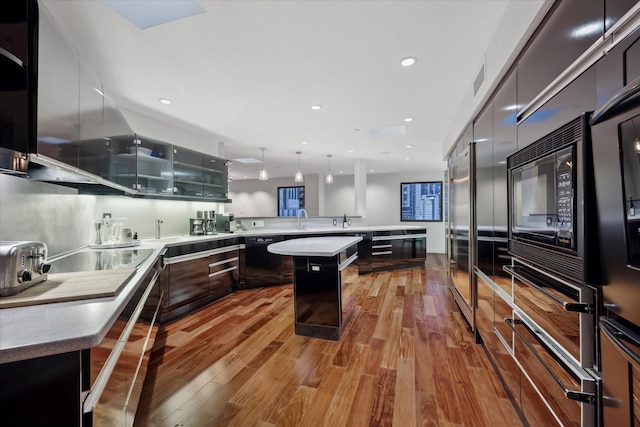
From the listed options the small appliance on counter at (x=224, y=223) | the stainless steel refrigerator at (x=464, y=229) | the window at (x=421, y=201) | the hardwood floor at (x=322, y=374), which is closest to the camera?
the hardwood floor at (x=322, y=374)

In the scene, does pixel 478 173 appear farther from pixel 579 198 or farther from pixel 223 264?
pixel 223 264

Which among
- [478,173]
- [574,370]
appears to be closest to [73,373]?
[574,370]

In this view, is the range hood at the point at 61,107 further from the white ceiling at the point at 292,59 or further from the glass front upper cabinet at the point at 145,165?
the glass front upper cabinet at the point at 145,165

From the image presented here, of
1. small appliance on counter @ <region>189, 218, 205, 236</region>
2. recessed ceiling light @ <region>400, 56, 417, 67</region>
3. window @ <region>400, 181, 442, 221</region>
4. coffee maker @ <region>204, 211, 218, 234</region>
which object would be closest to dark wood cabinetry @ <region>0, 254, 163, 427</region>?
recessed ceiling light @ <region>400, 56, 417, 67</region>

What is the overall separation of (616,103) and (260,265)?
4.25m

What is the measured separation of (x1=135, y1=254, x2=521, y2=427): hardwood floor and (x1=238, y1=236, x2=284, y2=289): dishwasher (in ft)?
3.53

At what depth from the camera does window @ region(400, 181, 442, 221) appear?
8.44 m

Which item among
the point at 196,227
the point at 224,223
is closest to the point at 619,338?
the point at 196,227

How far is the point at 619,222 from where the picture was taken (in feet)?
2.64

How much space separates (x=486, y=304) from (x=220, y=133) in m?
4.23

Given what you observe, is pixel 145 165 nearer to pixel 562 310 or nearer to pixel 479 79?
pixel 479 79

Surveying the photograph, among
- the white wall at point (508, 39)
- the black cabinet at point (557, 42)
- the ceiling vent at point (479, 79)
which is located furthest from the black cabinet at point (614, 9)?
the ceiling vent at point (479, 79)

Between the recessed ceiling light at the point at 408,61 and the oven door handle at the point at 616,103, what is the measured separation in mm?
1691

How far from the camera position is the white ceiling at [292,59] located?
5.74ft
